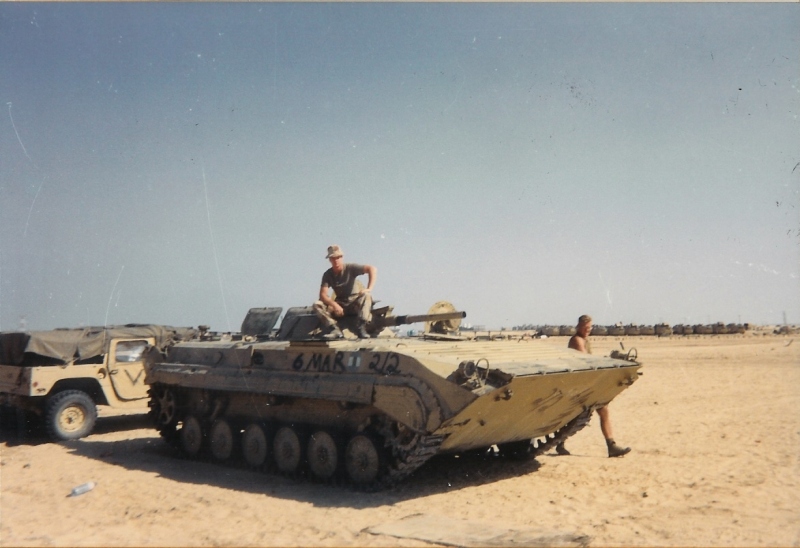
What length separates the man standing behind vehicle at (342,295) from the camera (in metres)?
10.2

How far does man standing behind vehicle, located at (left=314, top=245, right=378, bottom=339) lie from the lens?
10.2 m

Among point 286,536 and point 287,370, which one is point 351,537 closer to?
point 286,536

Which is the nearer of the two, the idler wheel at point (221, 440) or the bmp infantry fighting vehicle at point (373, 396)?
the bmp infantry fighting vehicle at point (373, 396)

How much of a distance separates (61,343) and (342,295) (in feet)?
20.2

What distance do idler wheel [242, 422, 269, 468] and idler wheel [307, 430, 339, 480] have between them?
1088 millimetres

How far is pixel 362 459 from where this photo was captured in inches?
351

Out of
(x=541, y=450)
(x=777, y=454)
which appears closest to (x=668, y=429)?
(x=777, y=454)

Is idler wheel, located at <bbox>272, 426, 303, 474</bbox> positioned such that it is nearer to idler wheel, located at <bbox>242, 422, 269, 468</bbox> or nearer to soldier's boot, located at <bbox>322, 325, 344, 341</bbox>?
idler wheel, located at <bbox>242, 422, 269, 468</bbox>

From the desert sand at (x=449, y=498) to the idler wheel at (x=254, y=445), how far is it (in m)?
0.35

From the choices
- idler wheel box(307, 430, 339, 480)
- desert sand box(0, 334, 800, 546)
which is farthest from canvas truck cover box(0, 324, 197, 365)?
idler wheel box(307, 430, 339, 480)

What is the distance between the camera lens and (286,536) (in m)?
6.91

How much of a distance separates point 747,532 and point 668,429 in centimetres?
711

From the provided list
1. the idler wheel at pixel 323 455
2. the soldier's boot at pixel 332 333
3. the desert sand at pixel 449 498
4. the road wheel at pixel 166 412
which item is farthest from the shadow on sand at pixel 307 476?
the soldier's boot at pixel 332 333

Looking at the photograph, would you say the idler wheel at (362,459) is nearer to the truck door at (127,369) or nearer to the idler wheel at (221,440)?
the idler wheel at (221,440)
